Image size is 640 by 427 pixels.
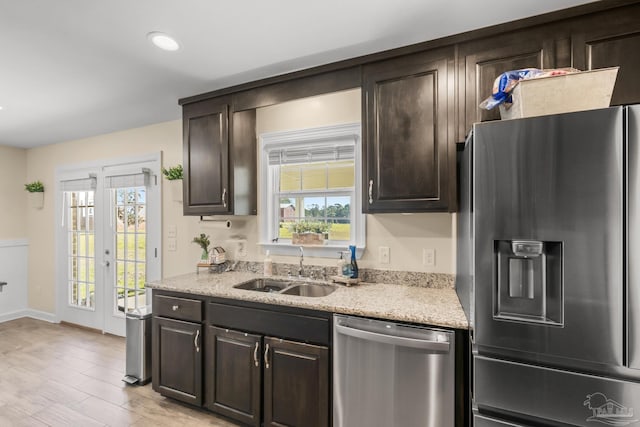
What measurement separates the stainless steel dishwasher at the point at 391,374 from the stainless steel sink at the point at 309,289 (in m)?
0.63

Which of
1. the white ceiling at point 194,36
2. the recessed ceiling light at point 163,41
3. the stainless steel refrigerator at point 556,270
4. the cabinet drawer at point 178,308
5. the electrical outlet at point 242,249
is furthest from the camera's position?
the electrical outlet at point 242,249

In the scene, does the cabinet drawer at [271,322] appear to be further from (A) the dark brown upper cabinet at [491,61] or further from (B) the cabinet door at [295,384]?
(A) the dark brown upper cabinet at [491,61]

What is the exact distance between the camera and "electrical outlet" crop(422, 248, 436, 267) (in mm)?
2287

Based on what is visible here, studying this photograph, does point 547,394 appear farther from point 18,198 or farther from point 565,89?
point 18,198

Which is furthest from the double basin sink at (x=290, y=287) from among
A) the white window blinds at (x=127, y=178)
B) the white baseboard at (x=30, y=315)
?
the white baseboard at (x=30, y=315)

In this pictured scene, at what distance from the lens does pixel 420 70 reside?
1.92m

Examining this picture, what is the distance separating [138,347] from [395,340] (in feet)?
7.56

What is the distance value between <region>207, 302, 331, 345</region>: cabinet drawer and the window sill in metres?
0.80

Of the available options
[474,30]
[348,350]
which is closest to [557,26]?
[474,30]

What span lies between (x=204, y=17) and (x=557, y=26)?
1774 mm

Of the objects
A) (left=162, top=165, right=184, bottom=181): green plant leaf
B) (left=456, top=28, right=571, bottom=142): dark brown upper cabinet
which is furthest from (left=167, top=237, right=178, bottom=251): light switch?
(left=456, top=28, right=571, bottom=142): dark brown upper cabinet

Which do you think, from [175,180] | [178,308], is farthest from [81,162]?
[178,308]

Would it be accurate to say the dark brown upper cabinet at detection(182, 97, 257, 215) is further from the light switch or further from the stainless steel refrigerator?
the stainless steel refrigerator

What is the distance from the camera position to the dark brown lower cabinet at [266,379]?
1.85 meters
